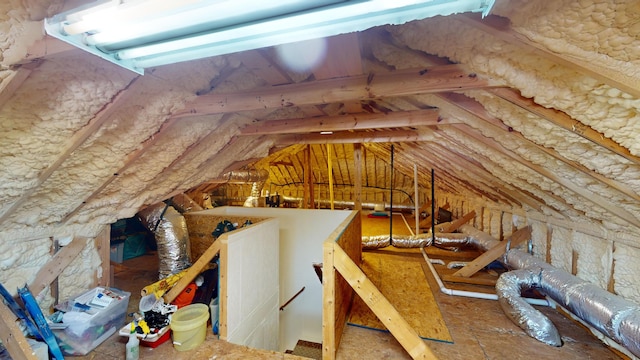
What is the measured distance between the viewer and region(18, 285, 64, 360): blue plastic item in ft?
6.43

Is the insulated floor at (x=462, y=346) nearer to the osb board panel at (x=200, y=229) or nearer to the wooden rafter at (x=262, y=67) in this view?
the osb board panel at (x=200, y=229)

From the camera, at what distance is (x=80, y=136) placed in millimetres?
1656

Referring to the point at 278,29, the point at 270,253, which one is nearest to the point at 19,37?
the point at 278,29

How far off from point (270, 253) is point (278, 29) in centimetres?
267

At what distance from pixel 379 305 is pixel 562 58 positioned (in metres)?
1.80

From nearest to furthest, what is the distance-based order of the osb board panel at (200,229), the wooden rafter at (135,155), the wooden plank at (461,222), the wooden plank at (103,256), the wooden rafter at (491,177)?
the wooden rafter at (135,155), the wooden rafter at (491,177), the wooden plank at (103,256), the osb board panel at (200,229), the wooden plank at (461,222)

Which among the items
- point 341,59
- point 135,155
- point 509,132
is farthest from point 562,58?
point 135,155

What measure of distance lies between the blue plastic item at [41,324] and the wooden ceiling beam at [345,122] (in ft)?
7.60

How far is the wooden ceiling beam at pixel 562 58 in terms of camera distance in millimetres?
958

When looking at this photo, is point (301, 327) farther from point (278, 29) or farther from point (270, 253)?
point (278, 29)

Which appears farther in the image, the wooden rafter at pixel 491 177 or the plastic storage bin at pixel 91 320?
the wooden rafter at pixel 491 177

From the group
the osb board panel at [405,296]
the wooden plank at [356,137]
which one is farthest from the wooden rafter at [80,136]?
the osb board panel at [405,296]

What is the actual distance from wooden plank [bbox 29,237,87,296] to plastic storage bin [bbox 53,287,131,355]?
29cm

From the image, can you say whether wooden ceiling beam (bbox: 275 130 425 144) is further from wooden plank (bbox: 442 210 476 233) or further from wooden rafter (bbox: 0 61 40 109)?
wooden plank (bbox: 442 210 476 233)
